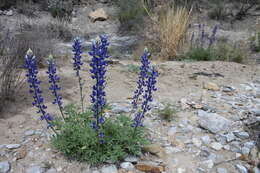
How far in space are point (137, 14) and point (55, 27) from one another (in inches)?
116

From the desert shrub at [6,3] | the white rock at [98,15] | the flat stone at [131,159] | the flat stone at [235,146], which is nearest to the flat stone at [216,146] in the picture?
the flat stone at [235,146]

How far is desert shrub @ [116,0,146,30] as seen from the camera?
30.2ft

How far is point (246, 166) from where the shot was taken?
2.54 metres

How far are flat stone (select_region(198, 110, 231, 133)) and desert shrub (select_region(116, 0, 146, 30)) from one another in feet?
20.6

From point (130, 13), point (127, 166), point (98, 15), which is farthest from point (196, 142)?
point (98, 15)

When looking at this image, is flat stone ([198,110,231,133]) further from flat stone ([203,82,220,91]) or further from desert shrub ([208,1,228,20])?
desert shrub ([208,1,228,20])

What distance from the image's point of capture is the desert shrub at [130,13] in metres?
9.21

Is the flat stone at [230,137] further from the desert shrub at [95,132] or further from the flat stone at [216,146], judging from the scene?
the desert shrub at [95,132]

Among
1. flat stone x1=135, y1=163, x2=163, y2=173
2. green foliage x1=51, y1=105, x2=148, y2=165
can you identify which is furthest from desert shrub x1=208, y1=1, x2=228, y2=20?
flat stone x1=135, y1=163, x2=163, y2=173

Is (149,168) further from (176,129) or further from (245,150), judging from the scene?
(245,150)

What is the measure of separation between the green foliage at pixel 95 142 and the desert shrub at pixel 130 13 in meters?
6.95

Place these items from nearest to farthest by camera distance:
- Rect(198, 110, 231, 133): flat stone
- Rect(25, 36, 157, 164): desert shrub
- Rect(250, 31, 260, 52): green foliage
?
1. Rect(25, 36, 157, 164): desert shrub
2. Rect(198, 110, 231, 133): flat stone
3. Rect(250, 31, 260, 52): green foliage

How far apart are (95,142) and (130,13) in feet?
A: 25.9

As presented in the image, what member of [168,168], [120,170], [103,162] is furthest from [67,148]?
[168,168]
